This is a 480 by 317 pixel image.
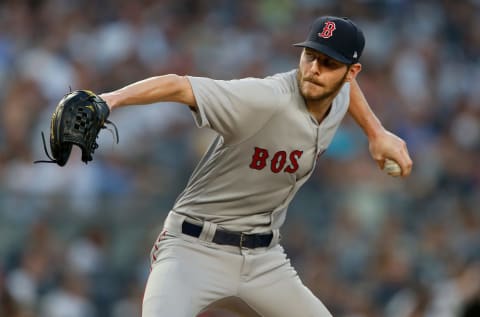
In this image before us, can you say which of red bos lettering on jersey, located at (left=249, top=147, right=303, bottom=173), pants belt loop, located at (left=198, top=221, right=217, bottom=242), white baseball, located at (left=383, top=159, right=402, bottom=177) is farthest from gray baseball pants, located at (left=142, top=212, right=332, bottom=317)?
white baseball, located at (left=383, top=159, right=402, bottom=177)

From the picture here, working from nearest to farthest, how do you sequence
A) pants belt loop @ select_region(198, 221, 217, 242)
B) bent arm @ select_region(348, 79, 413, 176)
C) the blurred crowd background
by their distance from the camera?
pants belt loop @ select_region(198, 221, 217, 242) → bent arm @ select_region(348, 79, 413, 176) → the blurred crowd background

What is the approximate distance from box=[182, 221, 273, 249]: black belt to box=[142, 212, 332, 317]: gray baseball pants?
18 mm

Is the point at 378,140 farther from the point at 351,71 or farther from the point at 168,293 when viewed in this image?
the point at 168,293

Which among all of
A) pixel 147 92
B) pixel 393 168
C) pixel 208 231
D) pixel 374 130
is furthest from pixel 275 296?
pixel 147 92

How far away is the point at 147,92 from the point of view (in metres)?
3.73

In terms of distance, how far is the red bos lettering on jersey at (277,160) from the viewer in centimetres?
434

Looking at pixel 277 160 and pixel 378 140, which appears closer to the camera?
pixel 277 160

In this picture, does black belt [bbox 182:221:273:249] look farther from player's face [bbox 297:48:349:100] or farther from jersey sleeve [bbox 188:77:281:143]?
player's face [bbox 297:48:349:100]

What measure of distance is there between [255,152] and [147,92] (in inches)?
29.2

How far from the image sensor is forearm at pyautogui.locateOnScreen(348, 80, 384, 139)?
4.85 meters

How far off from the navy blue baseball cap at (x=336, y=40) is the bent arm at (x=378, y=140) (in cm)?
39

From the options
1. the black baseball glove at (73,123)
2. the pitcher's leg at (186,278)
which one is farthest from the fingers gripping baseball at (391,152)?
the black baseball glove at (73,123)

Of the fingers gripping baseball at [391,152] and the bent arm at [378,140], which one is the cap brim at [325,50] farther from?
the fingers gripping baseball at [391,152]

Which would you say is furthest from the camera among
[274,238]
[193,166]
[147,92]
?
[193,166]
